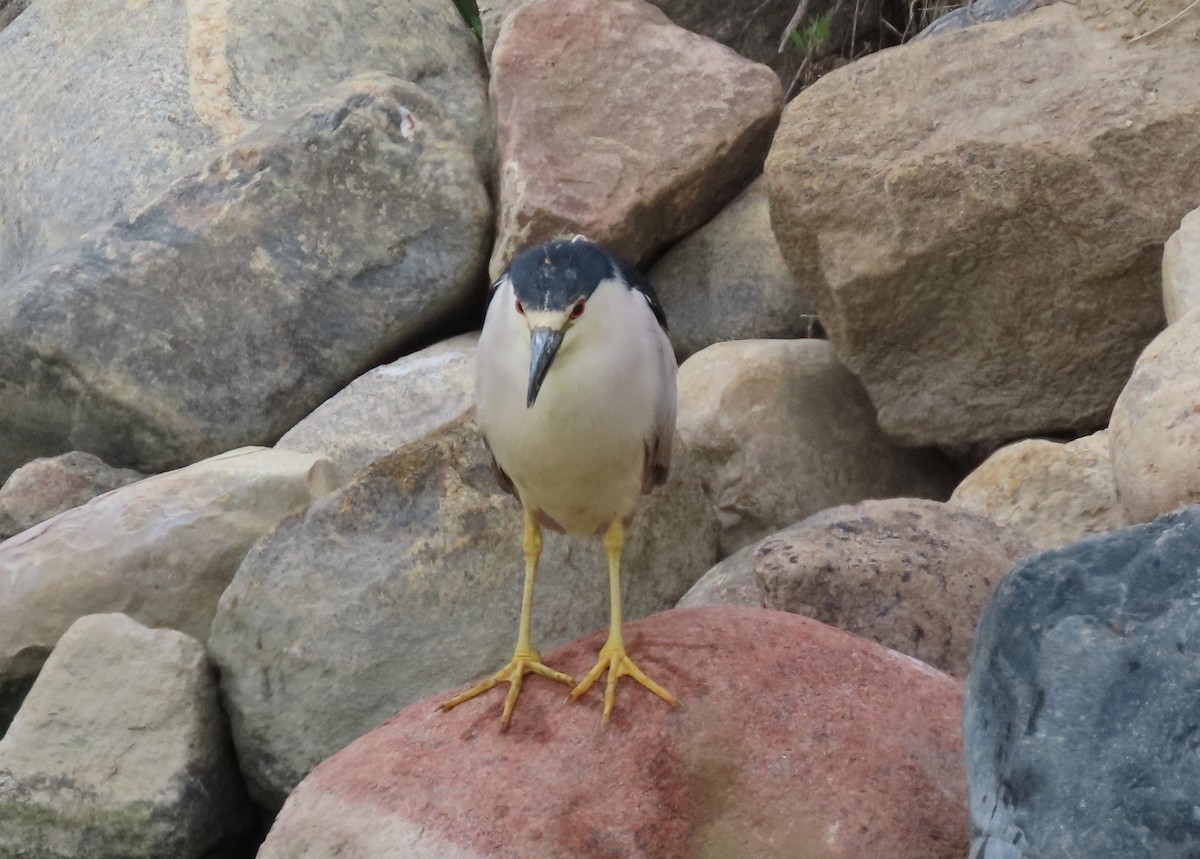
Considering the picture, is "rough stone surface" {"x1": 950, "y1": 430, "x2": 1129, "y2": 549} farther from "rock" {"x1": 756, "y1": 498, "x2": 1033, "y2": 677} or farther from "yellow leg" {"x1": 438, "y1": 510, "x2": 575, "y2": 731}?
"yellow leg" {"x1": 438, "y1": 510, "x2": 575, "y2": 731}

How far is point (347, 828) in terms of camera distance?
9.08 feet

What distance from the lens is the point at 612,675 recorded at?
9.85ft

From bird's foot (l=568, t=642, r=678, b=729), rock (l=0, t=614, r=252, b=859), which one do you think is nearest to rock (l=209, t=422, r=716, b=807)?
rock (l=0, t=614, r=252, b=859)

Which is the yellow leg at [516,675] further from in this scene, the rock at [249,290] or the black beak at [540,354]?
the rock at [249,290]

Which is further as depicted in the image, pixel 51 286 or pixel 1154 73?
pixel 51 286

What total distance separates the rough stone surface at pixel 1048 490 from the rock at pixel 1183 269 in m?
0.44

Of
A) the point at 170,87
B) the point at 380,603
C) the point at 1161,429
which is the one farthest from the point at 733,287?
the point at 170,87

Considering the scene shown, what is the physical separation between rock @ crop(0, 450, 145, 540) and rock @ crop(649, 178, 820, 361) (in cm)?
209

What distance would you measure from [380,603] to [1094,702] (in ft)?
7.72

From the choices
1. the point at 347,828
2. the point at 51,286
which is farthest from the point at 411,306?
the point at 347,828

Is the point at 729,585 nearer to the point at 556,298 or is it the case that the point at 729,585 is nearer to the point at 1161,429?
the point at 1161,429

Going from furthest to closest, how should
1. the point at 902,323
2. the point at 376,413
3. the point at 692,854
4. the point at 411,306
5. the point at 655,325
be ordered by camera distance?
the point at 411,306
the point at 376,413
the point at 902,323
the point at 655,325
the point at 692,854

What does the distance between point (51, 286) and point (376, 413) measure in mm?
1311

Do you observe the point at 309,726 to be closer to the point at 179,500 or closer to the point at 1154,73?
the point at 179,500
